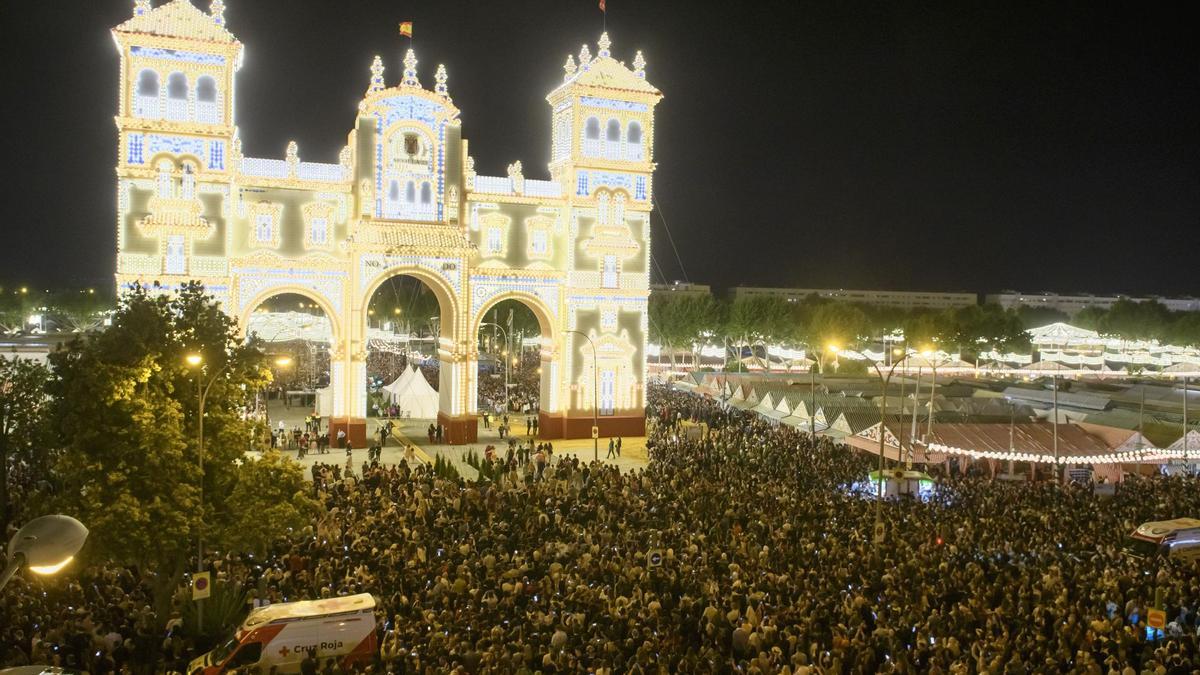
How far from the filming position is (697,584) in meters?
17.0

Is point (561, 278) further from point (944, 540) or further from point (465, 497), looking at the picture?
point (944, 540)

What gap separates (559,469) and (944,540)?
41.7 feet

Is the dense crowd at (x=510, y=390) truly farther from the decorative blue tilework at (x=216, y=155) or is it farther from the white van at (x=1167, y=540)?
the white van at (x=1167, y=540)

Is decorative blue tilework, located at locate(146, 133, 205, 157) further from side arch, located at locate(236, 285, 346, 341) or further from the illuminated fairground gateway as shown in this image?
side arch, located at locate(236, 285, 346, 341)

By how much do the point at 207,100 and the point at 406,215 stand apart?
8989mm

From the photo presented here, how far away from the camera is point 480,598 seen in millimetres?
16312

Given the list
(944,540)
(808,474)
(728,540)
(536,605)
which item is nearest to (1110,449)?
(808,474)

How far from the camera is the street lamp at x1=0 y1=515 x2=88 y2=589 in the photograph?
553 cm

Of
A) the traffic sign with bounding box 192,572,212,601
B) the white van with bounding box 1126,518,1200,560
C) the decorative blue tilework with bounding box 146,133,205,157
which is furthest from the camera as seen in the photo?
the decorative blue tilework with bounding box 146,133,205,157

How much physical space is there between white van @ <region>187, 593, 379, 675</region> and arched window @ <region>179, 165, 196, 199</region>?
26222mm

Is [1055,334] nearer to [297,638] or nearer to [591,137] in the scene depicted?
[591,137]

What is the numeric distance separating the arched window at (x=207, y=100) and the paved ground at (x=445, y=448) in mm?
13835

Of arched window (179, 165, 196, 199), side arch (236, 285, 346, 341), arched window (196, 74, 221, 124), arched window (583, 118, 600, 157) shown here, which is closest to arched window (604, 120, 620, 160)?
arched window (583, 118, 600, 157)

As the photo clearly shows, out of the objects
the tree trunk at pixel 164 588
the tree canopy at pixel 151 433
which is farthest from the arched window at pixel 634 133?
the tree trunk at pixel 164 588
